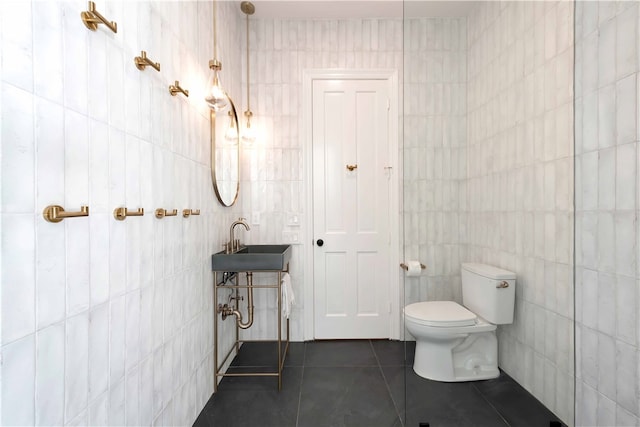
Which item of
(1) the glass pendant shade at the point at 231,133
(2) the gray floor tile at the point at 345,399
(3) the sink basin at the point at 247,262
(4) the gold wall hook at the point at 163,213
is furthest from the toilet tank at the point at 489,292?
(1) the glass pendant shade at the point at 231,133

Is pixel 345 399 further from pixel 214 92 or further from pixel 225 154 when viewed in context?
pixel 214 92

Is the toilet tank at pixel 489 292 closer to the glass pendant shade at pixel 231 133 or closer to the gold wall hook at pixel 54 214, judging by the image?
the gold wall hook at pixel 54 214

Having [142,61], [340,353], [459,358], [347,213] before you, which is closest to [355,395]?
[340,353]

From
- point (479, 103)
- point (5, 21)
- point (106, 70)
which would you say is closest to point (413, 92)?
point (479, 103)

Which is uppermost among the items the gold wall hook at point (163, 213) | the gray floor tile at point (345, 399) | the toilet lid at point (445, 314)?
the gold wall hook at point (163, 213)

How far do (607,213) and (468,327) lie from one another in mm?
699

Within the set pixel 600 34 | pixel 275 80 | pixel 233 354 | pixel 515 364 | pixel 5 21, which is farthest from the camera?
pixel 275 80

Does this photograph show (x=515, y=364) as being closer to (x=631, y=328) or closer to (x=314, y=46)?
(x=631, y=328)

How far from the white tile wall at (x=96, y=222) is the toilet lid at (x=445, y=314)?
1190 mm

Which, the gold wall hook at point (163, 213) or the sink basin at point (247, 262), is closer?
the gold wall hook at point (163, 213)

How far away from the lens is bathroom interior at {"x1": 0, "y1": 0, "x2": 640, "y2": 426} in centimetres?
82

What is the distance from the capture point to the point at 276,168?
298 centimetres

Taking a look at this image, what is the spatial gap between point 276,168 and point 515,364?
2.30 metres

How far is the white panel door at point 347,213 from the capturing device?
300 centimetres
